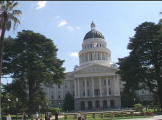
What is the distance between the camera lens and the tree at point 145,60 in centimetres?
4234

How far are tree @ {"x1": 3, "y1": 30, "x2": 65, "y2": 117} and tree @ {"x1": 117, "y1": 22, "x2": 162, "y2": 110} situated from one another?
45.0 feet

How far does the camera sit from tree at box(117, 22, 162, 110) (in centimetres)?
4234

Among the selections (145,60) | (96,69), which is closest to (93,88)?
(96,69)

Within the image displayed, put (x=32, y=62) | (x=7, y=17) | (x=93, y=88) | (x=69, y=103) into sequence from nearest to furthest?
(x=7, y=17) → (x=32, y=62) → (x=69, y=103) → (x=93, y=88)

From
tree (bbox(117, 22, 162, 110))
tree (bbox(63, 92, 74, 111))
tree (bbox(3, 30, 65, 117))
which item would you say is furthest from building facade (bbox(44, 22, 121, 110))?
tree (bbox(117, 22, 162, 110))

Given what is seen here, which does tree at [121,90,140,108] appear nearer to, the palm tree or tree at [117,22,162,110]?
tree at [117,22,162,110]

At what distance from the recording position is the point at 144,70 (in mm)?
43188

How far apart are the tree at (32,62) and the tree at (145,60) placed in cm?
1373

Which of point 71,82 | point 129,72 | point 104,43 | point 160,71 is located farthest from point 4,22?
point 104,43

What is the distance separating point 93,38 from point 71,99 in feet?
103

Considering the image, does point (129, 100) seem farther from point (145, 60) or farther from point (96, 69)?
point (145, 60)

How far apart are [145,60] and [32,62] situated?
21963 millimetres

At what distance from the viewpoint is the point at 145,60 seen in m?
44.6

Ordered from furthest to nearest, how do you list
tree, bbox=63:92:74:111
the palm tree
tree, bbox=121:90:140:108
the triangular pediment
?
1. the triangular pediment
2. tree, bbox=63:92:74:111
3. tree, bbox=121:90:140:108
4. the palm tree
